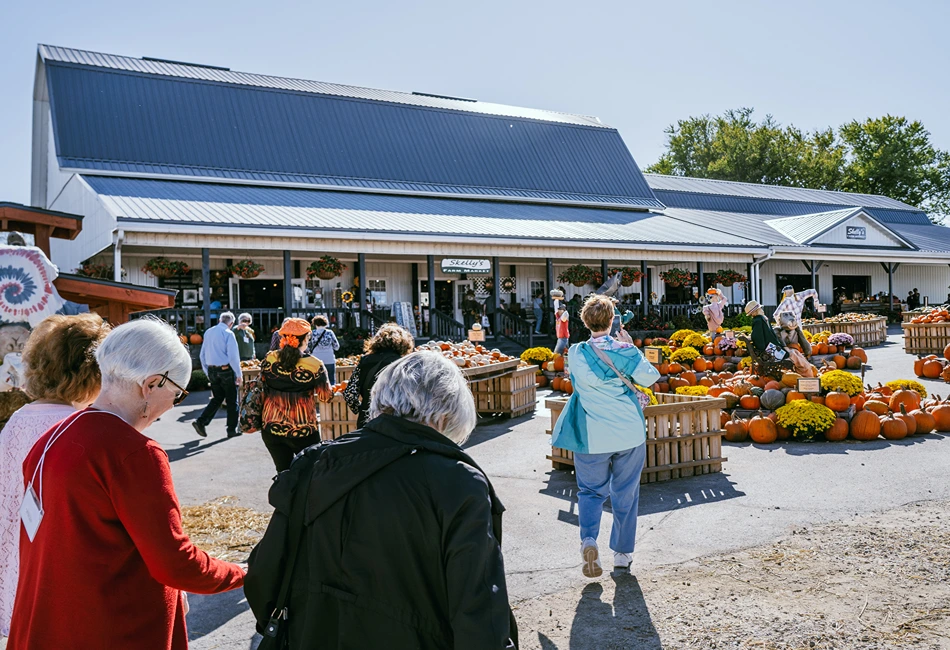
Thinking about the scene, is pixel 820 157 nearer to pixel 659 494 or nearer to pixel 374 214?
pixel 374 214

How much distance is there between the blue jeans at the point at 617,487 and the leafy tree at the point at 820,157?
60373mm

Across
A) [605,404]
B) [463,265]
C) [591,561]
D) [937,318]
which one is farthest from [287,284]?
[937,318]

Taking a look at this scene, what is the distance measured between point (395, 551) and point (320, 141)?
82.5ft

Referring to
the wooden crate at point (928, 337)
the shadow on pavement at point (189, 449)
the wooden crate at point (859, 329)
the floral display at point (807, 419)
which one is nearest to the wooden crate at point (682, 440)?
the floral display at point (807, 419)

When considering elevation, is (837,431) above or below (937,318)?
below

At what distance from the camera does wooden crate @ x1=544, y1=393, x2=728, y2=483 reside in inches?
285

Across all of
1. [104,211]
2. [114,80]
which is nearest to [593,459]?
[104,211]

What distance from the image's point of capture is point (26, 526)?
224 cm

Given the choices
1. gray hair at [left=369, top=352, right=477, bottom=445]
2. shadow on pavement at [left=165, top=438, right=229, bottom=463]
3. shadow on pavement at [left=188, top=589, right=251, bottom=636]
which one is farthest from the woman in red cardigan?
shadow on pavement at [left=165, top=438, right=229, bottom=463]

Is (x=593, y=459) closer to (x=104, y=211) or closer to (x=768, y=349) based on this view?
(x=768, y=349)

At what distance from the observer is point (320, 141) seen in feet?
84.4

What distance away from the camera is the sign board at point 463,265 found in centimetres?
2078

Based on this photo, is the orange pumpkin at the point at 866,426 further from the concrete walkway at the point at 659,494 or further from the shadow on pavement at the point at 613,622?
the shadow on pavement at the point at 613,622

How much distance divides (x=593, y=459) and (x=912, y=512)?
116 inches
